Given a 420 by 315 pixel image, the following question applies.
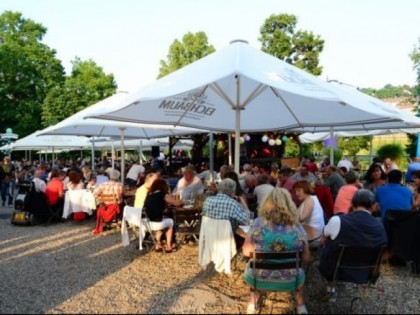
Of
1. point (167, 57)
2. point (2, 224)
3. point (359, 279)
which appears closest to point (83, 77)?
point (167, 57)

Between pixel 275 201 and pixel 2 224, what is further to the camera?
pixel 2 224

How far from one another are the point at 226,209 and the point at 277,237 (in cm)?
147

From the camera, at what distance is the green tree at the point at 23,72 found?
3697cm

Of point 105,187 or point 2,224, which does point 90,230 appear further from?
point 2,224

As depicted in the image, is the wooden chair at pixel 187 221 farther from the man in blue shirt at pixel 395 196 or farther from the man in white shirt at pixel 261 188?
the man in blue shirt at pixel 395 196

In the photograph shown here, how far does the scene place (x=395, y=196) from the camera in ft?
20.5

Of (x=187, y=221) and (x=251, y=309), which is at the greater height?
(x=187, y=221)

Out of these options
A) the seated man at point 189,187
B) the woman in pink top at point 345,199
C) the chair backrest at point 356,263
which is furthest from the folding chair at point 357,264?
the seated man at point 189,187

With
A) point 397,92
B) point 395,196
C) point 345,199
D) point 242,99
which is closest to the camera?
point 395,196

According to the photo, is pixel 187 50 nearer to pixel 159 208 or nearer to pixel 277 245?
pixel 159 208

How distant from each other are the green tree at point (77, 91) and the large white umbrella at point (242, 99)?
29.2 metres

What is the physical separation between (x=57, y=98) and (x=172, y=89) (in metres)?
33.5

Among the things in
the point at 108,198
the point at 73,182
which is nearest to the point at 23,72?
the point at 73,182

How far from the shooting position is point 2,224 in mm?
10539
